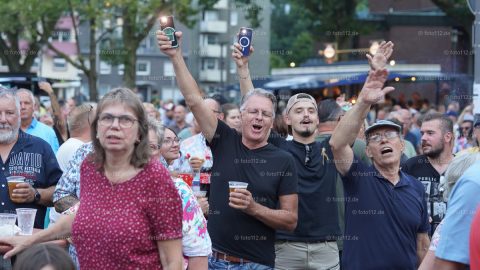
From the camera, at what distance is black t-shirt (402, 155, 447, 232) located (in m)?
8.04

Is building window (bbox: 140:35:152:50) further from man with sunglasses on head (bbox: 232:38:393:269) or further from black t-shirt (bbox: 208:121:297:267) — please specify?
black t-shirt (bbox: 208:121:297:267)

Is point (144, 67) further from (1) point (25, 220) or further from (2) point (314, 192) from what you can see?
(1) point (25, 220)

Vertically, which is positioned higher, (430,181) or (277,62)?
(277,62)

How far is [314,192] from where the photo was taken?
7789 millimetres

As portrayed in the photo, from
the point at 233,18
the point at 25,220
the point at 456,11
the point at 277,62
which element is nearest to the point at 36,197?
the point at 25,220

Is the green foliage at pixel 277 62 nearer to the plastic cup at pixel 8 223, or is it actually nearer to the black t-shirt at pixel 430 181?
the black t-shirt at pixel 430 181

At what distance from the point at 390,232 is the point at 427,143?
232 centimetres

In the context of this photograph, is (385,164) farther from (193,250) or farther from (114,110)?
(114,110)

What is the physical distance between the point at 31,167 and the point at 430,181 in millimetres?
3468

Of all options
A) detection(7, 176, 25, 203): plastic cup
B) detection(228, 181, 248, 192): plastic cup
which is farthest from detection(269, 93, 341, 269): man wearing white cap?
detection(7, 176, 25, 203): plastic cup

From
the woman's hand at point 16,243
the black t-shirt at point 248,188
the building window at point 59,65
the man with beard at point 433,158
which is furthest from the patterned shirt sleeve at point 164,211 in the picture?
the building window at point 59,65

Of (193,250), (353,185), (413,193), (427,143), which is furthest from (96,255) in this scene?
(427,143)

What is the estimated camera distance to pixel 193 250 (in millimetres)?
5379

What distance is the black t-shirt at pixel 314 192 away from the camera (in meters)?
7.73
